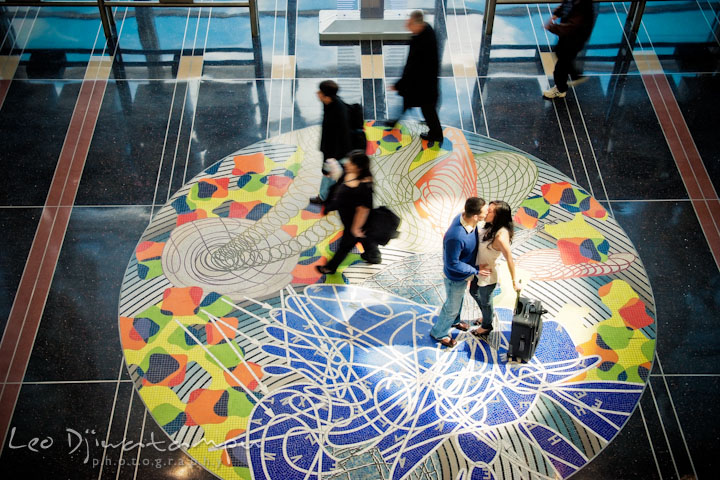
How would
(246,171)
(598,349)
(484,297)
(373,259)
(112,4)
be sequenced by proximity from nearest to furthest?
(484,297)
(598,349)
(373,259)
(246,171)
(112,4)

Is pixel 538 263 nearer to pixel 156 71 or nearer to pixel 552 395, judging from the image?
pixel 552 395

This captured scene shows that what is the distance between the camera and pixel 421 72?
5816 millimetres

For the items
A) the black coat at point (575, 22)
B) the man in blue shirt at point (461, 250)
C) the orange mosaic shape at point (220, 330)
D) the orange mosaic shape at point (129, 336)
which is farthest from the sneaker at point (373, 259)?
the black coat at point (575, 22)

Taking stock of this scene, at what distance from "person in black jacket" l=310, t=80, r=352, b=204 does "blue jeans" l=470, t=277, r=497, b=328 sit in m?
1.51

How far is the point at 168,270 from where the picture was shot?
5430mm

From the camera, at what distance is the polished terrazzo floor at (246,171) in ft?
15.0

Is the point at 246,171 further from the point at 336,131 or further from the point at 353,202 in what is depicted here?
the point at 353,202

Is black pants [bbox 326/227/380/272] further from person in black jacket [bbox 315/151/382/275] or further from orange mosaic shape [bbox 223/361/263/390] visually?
orange mosaic shape [bbox 223/361/263/390]

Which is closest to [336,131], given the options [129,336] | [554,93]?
[129,336]

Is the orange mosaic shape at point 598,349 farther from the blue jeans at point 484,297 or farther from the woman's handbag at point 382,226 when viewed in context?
the woman's handbag at point 382,226

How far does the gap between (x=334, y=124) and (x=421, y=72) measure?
1.03 metres

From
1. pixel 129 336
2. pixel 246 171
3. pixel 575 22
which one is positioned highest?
pixel 575 22

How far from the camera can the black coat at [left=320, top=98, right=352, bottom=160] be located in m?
5.24

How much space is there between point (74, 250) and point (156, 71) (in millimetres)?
2361
